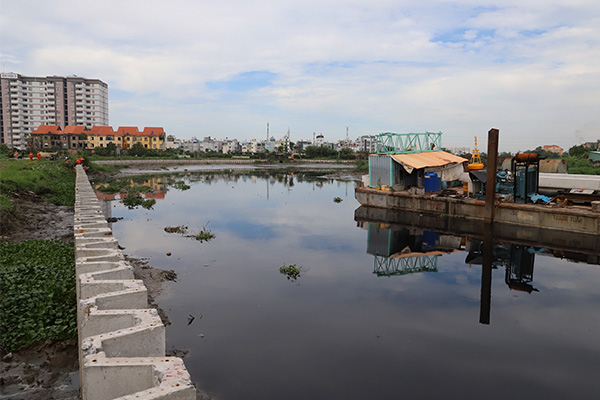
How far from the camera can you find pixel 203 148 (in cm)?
18412

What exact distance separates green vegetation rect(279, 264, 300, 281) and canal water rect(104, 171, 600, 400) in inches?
7.4

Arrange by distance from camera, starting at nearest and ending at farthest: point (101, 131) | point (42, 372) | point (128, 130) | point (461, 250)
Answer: point (42, 372), point (461, 250), point (101, 131), point (128, 130)

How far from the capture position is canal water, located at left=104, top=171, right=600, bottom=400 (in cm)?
838

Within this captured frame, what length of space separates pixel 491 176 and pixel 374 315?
15.6m

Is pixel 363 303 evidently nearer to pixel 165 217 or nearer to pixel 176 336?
pixel 176 336

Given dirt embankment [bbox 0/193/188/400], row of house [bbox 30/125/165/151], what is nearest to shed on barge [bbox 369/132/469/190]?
dirt embankment [bbox 0/193/188/400]

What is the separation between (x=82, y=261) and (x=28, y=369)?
2.31 meters

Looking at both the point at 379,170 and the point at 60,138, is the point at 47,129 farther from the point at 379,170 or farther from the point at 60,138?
the point at 379,170

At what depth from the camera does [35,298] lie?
9375mm

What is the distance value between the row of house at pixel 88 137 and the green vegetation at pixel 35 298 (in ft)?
325

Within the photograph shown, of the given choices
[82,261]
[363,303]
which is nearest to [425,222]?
[363,303]

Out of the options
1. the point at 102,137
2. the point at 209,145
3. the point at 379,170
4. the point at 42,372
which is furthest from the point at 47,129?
the point at 42,372

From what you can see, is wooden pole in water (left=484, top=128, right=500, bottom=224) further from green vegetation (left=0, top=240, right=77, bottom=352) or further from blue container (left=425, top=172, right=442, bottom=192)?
green vegetation (left=0, top=240, right=77, bottom=352)

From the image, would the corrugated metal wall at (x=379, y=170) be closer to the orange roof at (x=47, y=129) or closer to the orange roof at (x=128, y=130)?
the orange roof at (x=128, y=130)
